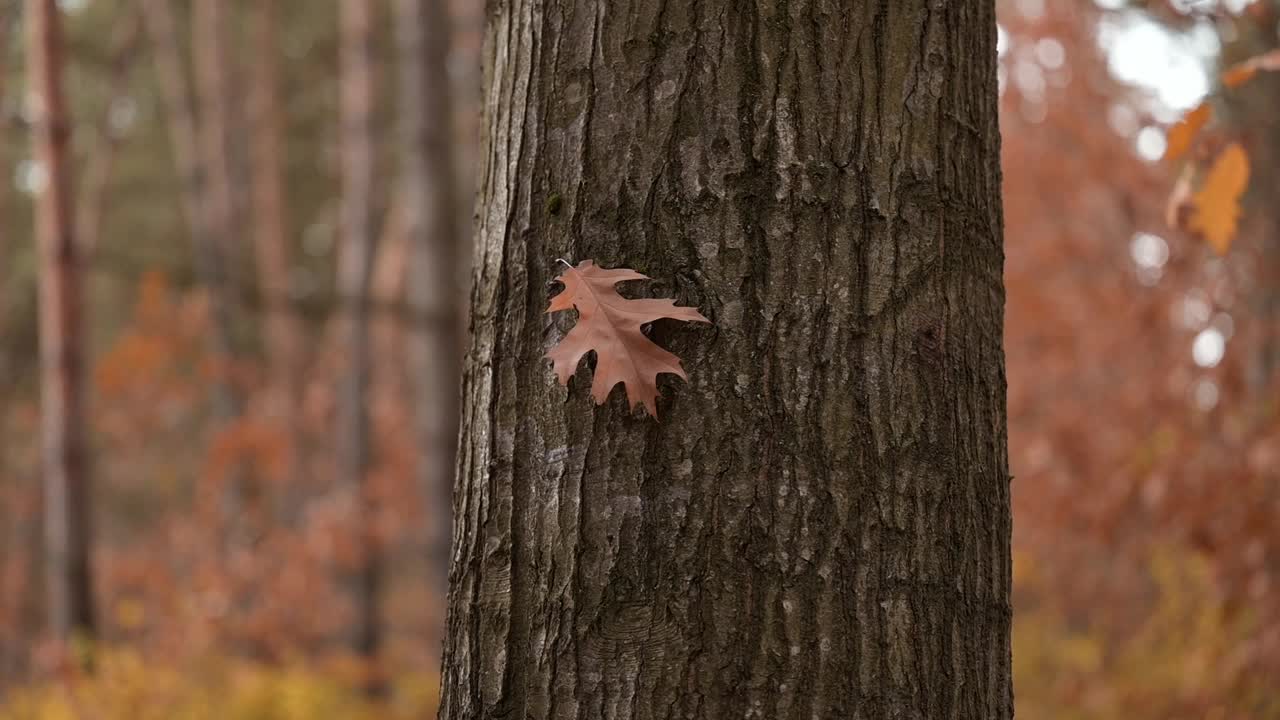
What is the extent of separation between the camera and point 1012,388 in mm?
6270

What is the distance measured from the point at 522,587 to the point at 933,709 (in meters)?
0.45

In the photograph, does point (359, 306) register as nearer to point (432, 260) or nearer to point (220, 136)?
point (432, 260)

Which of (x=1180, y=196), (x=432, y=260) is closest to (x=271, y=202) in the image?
(x=432, y=260)

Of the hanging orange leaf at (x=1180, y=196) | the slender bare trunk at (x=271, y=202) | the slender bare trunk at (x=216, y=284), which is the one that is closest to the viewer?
the hanging orange leaf at (x=1180, y=196)

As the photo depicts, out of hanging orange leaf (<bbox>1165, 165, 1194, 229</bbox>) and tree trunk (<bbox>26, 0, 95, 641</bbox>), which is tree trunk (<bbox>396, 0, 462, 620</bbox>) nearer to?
tree trunk (<bbox>26, 0, 95, 641</bbox>)

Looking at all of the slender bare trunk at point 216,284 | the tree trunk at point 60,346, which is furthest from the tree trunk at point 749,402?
the slender bare trunk at point 216,284

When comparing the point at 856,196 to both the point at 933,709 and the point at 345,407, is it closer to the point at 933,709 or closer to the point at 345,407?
the point at 933,709

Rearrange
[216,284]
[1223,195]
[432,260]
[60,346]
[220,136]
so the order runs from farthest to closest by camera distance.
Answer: [220,136], [216,284], [432,260], [60,346], [1223,195]

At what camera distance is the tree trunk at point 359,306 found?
8328 mm

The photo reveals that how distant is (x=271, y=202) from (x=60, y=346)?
29.9 feet

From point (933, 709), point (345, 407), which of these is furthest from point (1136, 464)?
point (345, 407)

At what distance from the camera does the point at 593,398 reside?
1217 mm

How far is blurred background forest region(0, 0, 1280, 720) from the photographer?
3.95m

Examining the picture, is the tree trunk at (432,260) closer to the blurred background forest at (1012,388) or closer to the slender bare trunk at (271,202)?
the blurred background forest at (1012,388)
